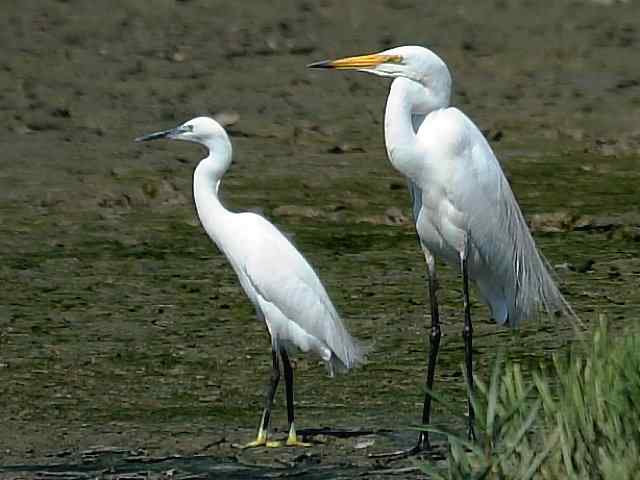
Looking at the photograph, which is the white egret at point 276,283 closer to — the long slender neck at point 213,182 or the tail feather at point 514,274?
the long slender neck at point 213,182

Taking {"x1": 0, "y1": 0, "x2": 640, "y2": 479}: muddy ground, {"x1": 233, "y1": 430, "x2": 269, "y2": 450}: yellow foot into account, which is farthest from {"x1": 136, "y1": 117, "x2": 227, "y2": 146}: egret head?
{"x1": 233, "y1": 430, "x2": 269, "y2": 450}: yellow foot

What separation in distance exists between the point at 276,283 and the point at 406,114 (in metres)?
0.78

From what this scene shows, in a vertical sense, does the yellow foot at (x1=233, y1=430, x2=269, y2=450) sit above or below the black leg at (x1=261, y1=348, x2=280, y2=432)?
below

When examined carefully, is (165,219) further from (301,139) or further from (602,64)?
(602,64)

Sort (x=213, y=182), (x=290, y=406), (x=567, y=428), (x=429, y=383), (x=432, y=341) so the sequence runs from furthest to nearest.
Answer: (x=213, y=182) < (x=432, y=341) < (x=429, y=383) < (x=290, y=406) < (x=567, y=428)

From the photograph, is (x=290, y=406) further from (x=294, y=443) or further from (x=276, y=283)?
(x=276, y=283)

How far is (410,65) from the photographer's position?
22.8 feet

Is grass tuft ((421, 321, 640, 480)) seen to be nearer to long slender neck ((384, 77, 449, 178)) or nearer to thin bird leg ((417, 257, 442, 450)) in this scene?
thin bird leg ((417, 257, 442, 450))

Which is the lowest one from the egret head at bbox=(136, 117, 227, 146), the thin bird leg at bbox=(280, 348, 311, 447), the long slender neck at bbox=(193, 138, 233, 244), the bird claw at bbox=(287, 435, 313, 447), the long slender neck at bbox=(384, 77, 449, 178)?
the bird claw at bbox=(287, 435, 313, 447)

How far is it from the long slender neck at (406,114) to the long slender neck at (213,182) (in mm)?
702

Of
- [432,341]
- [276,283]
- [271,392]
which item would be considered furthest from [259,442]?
[432,341]

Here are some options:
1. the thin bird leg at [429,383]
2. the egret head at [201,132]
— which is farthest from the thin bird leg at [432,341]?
the egret head at [201,132]

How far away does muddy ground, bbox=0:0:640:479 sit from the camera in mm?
7398

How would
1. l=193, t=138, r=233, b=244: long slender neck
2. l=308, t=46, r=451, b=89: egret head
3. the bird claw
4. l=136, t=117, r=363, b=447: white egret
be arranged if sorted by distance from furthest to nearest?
l=193, t=138, r=233, b=244: long slender neck, l=136, t=117, r=363, b=447: white egret, l=308, t=46, r=451, b=89: egret head, the bird claw
